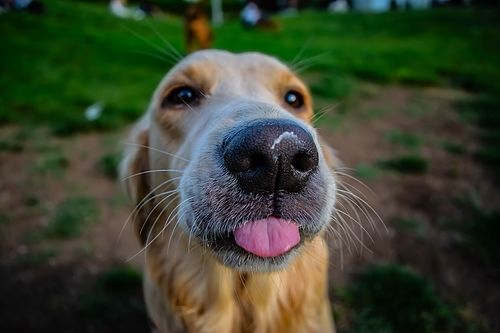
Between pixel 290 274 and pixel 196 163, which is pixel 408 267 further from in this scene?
pixel 196 163

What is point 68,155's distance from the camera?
5660 millimetres

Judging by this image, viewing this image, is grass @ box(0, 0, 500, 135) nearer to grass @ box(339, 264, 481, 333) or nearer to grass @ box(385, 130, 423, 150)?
grass @ box(385, 130, 423, 150)

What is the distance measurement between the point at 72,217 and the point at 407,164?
4.04 m

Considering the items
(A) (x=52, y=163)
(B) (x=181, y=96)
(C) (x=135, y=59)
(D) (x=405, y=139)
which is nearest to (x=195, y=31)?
(C) (x=135, y=59)

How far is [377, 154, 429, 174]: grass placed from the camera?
5113 mm

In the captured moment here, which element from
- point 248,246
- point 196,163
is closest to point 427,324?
point 248,246

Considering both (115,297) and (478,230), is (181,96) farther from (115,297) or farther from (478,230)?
(478,230)

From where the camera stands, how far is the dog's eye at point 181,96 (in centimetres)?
220

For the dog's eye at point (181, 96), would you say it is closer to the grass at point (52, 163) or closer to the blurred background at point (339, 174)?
the blurred background at point (339, 174)

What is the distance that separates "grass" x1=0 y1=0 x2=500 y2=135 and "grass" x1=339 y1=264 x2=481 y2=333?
387 cm

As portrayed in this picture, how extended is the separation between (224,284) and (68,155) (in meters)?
4.33

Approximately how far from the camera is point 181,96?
7.17ft

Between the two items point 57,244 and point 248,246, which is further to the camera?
point 57,244

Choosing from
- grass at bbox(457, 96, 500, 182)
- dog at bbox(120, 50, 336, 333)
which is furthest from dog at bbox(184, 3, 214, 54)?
dog at bbox(120, 50, 336, 333)
